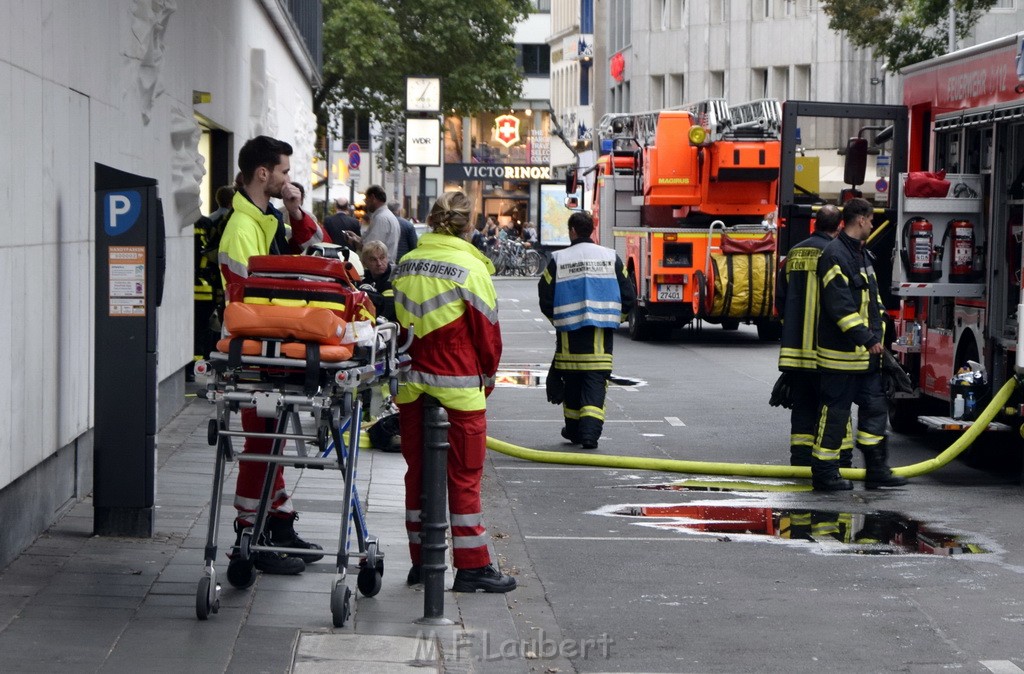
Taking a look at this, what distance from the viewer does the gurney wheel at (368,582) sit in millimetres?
7024

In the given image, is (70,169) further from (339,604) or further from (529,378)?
(529,378)

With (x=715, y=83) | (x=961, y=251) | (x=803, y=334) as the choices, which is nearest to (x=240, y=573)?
(x=803, y=334)

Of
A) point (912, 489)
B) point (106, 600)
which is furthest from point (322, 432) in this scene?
point (912, 489)

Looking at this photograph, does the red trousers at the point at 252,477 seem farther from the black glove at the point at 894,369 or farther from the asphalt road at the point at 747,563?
the black glove at the point at 894,369

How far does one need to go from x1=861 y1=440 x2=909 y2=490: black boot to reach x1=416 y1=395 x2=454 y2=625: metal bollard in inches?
190

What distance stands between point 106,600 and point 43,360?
73.2 inches

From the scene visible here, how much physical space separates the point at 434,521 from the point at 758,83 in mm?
49731

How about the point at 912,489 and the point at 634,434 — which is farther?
the point at 634,434

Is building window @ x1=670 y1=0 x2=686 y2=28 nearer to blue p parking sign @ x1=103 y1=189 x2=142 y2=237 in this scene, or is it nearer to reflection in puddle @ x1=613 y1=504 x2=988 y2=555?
reflection in puddle @ x1=613 y1=504 x2=988 y2=555

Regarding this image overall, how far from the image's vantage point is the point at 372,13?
152 ft

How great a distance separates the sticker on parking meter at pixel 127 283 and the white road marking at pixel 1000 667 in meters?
4.07

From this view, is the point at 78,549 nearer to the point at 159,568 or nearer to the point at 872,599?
the point at 159,568

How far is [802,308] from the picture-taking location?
11.0 m

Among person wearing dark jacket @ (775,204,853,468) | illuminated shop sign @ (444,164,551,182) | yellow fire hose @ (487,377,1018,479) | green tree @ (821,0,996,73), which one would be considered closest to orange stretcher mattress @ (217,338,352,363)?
person wearing dark jacket @ (775,204,853,468)
